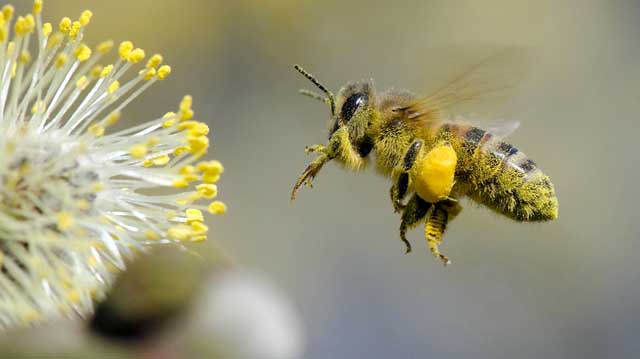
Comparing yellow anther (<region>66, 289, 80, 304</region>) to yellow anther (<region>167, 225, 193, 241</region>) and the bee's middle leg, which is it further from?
the bee's middle leg

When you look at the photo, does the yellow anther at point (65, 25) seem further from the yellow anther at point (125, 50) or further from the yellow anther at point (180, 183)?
the yellow anther at point (180, 183)

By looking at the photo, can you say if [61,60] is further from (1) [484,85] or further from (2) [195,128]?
(1) [484,85]

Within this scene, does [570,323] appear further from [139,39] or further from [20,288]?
[20,288]

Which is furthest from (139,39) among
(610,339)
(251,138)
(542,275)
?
(610,339)

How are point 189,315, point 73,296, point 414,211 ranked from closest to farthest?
point 73,296
point 414,211
point 189,315

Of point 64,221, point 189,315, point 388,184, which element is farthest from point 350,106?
point 388,184

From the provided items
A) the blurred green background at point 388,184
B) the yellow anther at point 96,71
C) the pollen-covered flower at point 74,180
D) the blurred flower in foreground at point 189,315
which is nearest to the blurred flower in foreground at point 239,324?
the blurred flower in foreground at point 189,315
